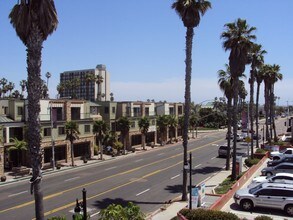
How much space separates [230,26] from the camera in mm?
36281

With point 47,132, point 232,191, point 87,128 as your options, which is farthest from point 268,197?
point 87,128

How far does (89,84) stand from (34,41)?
440 feet

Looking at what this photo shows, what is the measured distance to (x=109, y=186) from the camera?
35.4 meters

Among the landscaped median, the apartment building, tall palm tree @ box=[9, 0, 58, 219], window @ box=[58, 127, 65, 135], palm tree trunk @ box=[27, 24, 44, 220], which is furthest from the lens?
window @ box=[58, 127, 65, 135]

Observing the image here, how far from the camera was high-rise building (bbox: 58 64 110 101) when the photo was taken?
339 feet

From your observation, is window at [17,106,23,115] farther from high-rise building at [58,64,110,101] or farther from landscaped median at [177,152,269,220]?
high-rise building at [58,64,110,101]

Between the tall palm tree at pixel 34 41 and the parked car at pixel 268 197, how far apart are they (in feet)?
47.8

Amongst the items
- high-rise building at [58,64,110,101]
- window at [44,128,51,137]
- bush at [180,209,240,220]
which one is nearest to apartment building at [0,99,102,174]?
window at [44,128,51,137]

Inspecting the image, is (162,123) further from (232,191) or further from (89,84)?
(89,84)

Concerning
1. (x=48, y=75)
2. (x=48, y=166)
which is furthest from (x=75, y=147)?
(x=48, y=75)

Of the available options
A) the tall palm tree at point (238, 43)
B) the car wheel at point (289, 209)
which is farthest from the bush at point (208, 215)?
the tall palm tree at point (238, 43)

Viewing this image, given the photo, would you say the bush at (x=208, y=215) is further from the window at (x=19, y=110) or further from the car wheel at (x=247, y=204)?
the window at (x=19, y=110)

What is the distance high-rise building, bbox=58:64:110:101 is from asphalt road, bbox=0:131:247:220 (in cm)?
5266

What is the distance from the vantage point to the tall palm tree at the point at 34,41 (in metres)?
15.1
